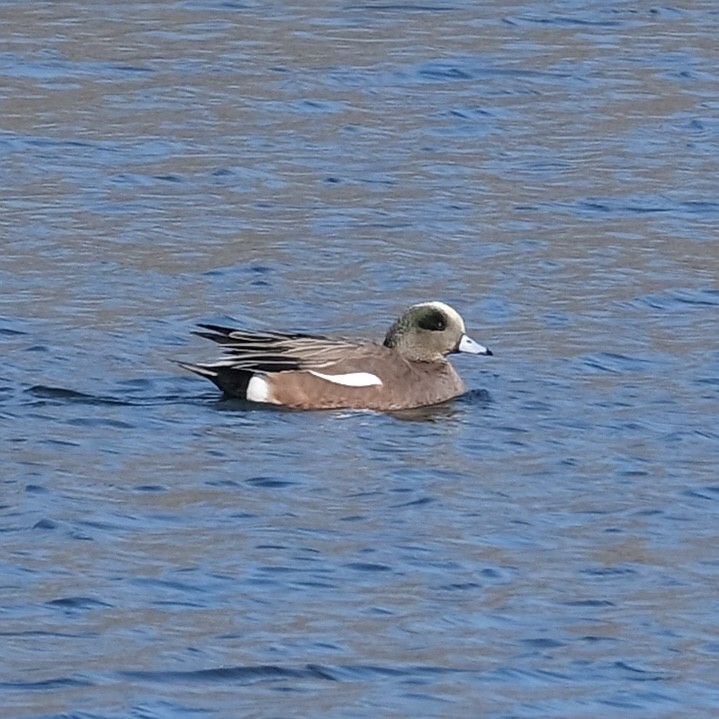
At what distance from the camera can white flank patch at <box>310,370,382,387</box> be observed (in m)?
11.1

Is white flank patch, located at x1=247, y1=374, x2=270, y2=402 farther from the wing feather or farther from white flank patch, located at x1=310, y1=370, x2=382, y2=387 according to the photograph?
white flank patch, located at x1=310, y1=370, x2=382, y2=387

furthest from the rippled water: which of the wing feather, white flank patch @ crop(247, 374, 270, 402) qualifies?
the wing feather

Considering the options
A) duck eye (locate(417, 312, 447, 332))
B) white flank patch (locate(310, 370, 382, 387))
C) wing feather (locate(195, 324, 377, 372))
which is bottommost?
white flank patch (locate(310, 370, 382, 387))

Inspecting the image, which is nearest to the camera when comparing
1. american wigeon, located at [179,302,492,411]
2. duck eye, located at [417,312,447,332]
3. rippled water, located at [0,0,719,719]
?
rippled water, located at [0,0,719,719]

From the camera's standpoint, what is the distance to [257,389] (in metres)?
11.1

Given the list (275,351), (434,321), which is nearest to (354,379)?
(275,351)

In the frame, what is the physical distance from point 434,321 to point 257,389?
0.94 meters

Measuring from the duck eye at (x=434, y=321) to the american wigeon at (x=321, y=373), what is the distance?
0.13m

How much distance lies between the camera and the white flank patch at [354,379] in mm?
11117

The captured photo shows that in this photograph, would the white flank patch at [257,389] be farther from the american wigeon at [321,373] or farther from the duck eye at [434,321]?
the duck eye at [434,321]

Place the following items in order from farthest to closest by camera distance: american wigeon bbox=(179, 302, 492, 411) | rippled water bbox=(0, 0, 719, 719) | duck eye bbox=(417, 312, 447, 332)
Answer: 1. duck eye bbox=(417, 312, 447, 332)
2. american wigeon bbox=(179, 302, 492, 411)
3. rippled water bbox=(0, 0, 719, 719)

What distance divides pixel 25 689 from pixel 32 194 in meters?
7.64

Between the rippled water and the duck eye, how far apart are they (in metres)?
0.31

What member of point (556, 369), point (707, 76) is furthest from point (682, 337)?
point (707, 76)
